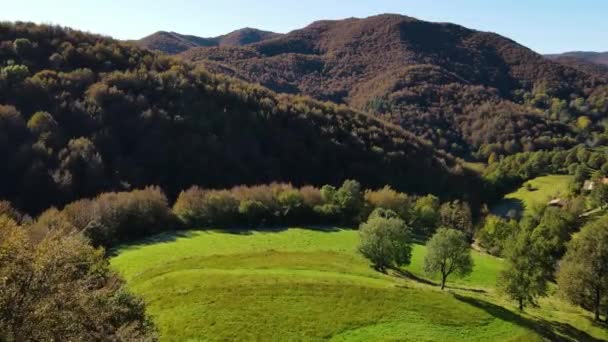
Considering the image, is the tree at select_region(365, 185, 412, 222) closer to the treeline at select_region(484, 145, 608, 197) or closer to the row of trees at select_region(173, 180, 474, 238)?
the row of trees at select_region(173, 180, 474, 238)

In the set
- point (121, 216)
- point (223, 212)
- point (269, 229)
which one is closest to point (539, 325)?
point (269, 229)

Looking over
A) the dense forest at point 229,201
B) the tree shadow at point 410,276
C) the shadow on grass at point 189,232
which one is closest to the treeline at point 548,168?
the dense forest at point 229,201

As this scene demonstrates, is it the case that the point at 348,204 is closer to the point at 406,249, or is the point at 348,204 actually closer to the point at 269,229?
the point at 269,229

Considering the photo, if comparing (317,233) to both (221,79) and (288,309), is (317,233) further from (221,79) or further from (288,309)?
(221,79)

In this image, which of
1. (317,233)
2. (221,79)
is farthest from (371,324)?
(221,79)

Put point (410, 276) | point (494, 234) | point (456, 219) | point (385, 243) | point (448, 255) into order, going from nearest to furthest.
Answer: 1. point (448, 255)
2. point (385, 243)
3. point (410, 276)
4. point (494, 234)
5. point (456, 219)

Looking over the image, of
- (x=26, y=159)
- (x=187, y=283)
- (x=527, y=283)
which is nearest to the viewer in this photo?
(x=187, y=283)
